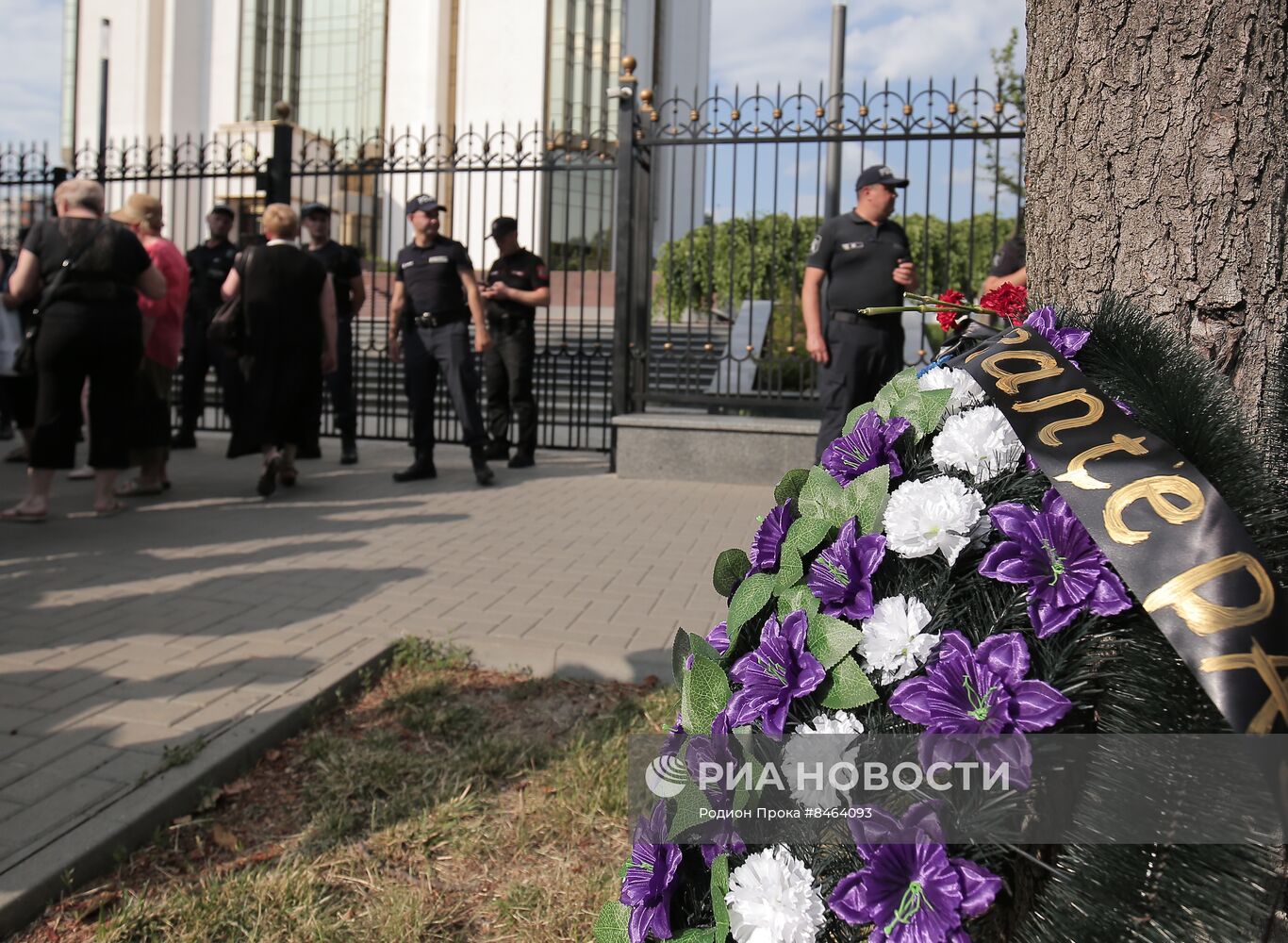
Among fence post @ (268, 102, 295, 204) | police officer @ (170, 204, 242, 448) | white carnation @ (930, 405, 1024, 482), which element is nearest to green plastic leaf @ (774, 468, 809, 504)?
white carnation @ (930, 405, 1024, 482)

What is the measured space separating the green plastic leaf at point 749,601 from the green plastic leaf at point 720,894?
283 mm

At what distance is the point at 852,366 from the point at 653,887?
538 cm

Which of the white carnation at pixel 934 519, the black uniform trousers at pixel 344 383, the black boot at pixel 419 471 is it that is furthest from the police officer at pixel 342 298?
the white carnation at pixel 934 519

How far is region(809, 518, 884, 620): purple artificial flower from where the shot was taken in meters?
1.37

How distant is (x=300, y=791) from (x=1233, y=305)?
7.93ft

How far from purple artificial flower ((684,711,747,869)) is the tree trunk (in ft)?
2.96

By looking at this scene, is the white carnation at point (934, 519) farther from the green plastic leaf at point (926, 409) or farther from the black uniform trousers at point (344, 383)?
the black uniform trousers at point (344, 383)

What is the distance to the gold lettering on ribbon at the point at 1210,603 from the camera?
3.64 ft

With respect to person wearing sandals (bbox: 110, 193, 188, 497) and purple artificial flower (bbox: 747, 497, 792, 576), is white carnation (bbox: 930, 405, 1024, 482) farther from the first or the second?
person wearing sandals (bbox: 110, 193, 188, 497)

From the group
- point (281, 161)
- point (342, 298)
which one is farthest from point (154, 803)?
point (281, 161)

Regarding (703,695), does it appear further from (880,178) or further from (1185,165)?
(880,178)

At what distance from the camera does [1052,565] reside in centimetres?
126

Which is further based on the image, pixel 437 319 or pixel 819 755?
pixel 437 319

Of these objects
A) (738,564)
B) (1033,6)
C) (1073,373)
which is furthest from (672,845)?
(1033,6)
